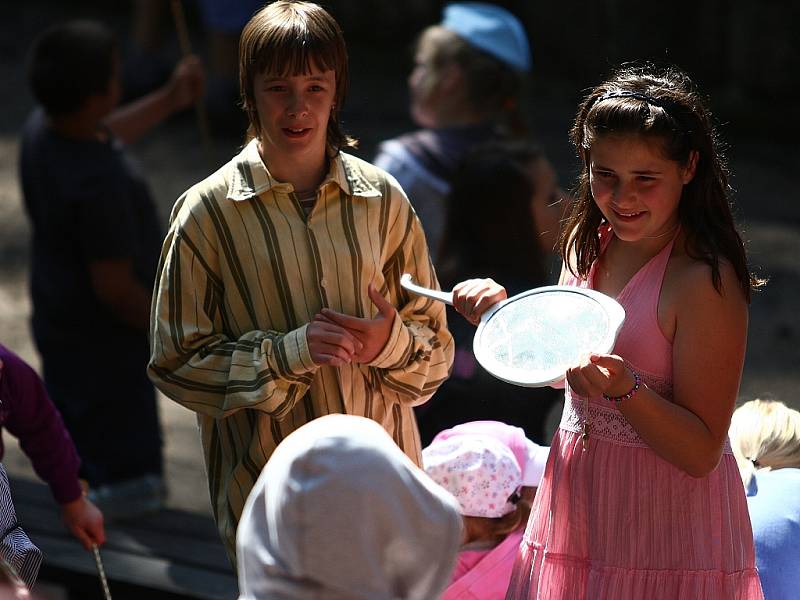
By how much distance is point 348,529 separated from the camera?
156cm

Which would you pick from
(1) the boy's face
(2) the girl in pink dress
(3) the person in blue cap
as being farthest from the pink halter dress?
(3) the person in blue cap

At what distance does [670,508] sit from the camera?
79.9 inches

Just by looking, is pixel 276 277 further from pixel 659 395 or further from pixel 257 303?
pixel 659 395

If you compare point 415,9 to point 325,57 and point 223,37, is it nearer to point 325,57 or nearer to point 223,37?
point 223,37

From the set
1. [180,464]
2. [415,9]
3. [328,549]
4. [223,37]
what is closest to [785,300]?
[180,464]

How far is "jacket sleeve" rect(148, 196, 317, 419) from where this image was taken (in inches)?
86.9

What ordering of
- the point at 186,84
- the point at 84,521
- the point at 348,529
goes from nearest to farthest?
the point at 348,529
the point at 84,521
the point at 186,84

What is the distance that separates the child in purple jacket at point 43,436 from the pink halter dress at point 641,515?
961 millimetres

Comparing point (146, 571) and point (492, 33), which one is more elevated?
point (492, 33)

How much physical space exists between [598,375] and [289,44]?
820mm

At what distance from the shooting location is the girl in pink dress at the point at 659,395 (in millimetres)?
1967

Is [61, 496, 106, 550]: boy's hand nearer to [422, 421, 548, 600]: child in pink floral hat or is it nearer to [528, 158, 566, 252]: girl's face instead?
[422, 421, 548, 600]: child in pink floral hat

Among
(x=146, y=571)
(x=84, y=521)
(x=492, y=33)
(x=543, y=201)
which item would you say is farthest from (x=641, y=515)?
(x=492, y=33)

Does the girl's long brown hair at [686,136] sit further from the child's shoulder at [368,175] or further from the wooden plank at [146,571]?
the wooden plank at [146,571]
